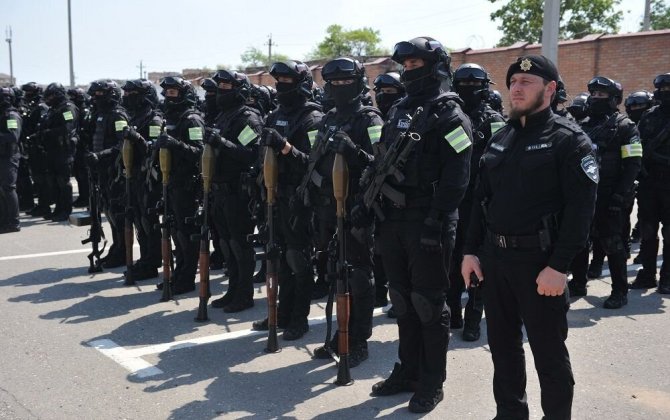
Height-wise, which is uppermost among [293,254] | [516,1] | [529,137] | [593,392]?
[516,1]

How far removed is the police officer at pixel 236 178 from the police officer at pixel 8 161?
528cm

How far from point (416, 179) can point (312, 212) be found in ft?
5.04

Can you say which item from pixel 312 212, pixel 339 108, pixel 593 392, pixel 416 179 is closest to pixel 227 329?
pixel 312 212

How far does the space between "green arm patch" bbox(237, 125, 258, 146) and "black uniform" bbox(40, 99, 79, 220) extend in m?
6.00

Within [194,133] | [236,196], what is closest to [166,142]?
[194,133]

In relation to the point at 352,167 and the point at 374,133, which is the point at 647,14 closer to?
the point at 374,133

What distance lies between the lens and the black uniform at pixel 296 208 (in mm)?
5535

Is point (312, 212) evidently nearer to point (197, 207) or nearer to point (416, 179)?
point (416, 179)

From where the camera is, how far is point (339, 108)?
506 centimetres

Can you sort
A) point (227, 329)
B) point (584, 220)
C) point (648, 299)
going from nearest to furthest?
point (584, 220) < point (227, 329) < point (648, 299)

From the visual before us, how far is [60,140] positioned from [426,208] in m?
8.78

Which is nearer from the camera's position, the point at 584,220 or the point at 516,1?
the point at 584,220

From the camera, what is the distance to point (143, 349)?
542 centimetres

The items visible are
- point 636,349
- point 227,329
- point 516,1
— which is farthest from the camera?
point 516,1
